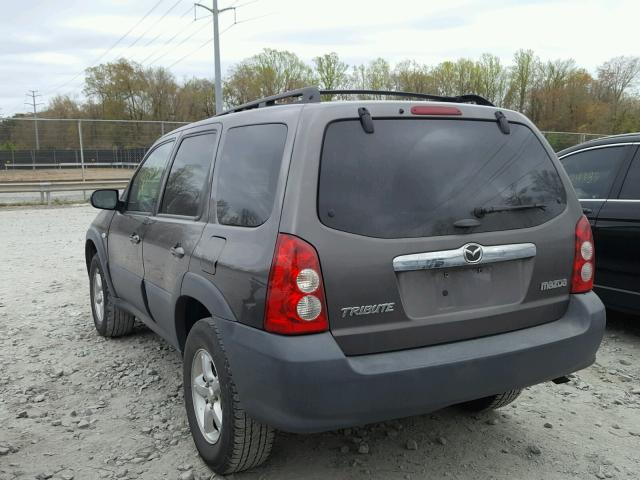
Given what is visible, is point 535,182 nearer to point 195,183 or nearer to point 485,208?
point 485,208

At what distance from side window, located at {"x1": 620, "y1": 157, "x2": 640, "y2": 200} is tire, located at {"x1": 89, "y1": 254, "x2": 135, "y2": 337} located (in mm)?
4279

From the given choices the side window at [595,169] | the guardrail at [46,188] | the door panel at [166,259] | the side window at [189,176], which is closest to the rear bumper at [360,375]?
the door panel at [166,259]

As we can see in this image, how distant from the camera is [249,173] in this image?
2.72 m

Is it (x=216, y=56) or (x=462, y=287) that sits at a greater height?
(x=216, y=56)

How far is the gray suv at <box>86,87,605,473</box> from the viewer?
2287 millimetres

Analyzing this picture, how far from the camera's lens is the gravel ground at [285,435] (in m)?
2.90

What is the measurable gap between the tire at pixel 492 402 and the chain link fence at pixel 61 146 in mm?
21207

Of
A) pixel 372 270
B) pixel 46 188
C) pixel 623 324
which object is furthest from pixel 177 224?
pixel 46 188

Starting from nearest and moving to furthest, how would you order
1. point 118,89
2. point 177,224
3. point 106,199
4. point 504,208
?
point 504,208 < point 177,224 < point 106,199 < point 118,89

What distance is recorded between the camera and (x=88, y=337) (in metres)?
5.11

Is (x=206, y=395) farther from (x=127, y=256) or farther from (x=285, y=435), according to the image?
(x=127, y=256)

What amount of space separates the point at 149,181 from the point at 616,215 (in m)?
3.77

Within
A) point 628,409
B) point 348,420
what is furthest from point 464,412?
point 348,420

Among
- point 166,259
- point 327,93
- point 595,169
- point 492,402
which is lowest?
point 492,402
